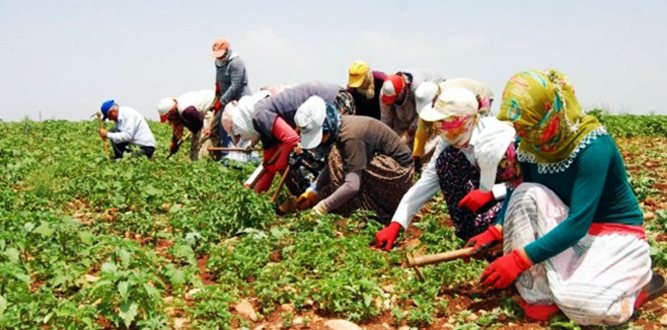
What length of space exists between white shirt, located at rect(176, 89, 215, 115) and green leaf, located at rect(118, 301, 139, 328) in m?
6.29

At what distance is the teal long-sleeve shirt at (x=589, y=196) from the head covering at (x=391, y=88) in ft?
12.2

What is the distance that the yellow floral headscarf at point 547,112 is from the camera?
137 inches

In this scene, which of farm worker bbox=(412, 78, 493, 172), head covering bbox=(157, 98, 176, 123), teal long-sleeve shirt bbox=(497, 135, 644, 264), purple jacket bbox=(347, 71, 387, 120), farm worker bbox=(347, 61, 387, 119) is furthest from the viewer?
head covering bbox=(157, 98, 176, 123)

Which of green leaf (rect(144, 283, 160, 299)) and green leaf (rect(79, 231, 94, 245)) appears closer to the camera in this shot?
green leaf (rect(144, 283, 160, 299))

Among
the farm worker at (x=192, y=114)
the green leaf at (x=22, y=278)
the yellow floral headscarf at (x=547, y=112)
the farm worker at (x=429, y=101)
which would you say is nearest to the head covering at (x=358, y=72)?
the farm worker at (x=429, y=101)

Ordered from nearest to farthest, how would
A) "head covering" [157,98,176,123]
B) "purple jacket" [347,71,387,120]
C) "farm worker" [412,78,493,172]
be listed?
"farm worker" [412,78,493,172] → "purple jacket" [347,71,387,120] → "head covering" [157,98,176,123]

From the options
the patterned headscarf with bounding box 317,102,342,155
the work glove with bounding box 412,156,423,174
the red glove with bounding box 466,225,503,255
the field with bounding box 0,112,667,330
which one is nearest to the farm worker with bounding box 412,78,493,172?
the work glove with bounding box 412,156,423,174

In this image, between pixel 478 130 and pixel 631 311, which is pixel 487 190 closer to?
pixel 478 130

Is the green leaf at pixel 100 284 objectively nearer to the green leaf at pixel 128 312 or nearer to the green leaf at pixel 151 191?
the green leaf at pixel 128 312

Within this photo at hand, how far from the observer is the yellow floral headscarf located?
137 inches

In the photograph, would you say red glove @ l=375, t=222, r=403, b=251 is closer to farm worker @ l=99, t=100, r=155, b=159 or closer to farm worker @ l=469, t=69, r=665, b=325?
farm worker @ l=469, t=69, r=665, b=325

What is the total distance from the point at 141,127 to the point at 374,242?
5917mm

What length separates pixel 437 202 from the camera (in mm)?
6805

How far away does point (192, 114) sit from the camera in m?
9.61
